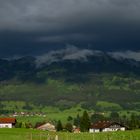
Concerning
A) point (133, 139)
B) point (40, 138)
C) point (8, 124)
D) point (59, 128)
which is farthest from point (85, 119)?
point (133, 139)

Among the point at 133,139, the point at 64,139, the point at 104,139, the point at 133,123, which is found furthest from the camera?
the point at 133,123

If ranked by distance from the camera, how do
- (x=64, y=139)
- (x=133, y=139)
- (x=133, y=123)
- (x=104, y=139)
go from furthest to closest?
(x=133, y=123)
(x=64, y=139)
(x=104, y=139)
(x=133, y=139)

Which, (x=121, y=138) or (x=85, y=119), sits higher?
(x=85, y=119)

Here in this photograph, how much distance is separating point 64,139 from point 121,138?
39.8 feet

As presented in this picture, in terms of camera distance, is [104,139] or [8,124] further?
[8,124]

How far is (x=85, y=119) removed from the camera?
188 meters

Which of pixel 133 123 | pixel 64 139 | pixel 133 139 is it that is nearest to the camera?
pixel 133 139

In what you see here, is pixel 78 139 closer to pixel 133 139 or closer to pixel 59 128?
pixel 133 139

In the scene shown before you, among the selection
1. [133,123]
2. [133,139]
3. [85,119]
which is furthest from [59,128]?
[133,139]

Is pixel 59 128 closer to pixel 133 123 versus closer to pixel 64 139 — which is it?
pixel 133 123

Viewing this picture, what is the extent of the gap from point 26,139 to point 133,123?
10396 cm

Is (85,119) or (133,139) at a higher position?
(85,119)

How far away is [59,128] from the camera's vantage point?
605 feet

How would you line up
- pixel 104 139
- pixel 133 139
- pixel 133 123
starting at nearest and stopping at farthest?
pixel 133 139 → pixel 104 139 → pixel 133 123
